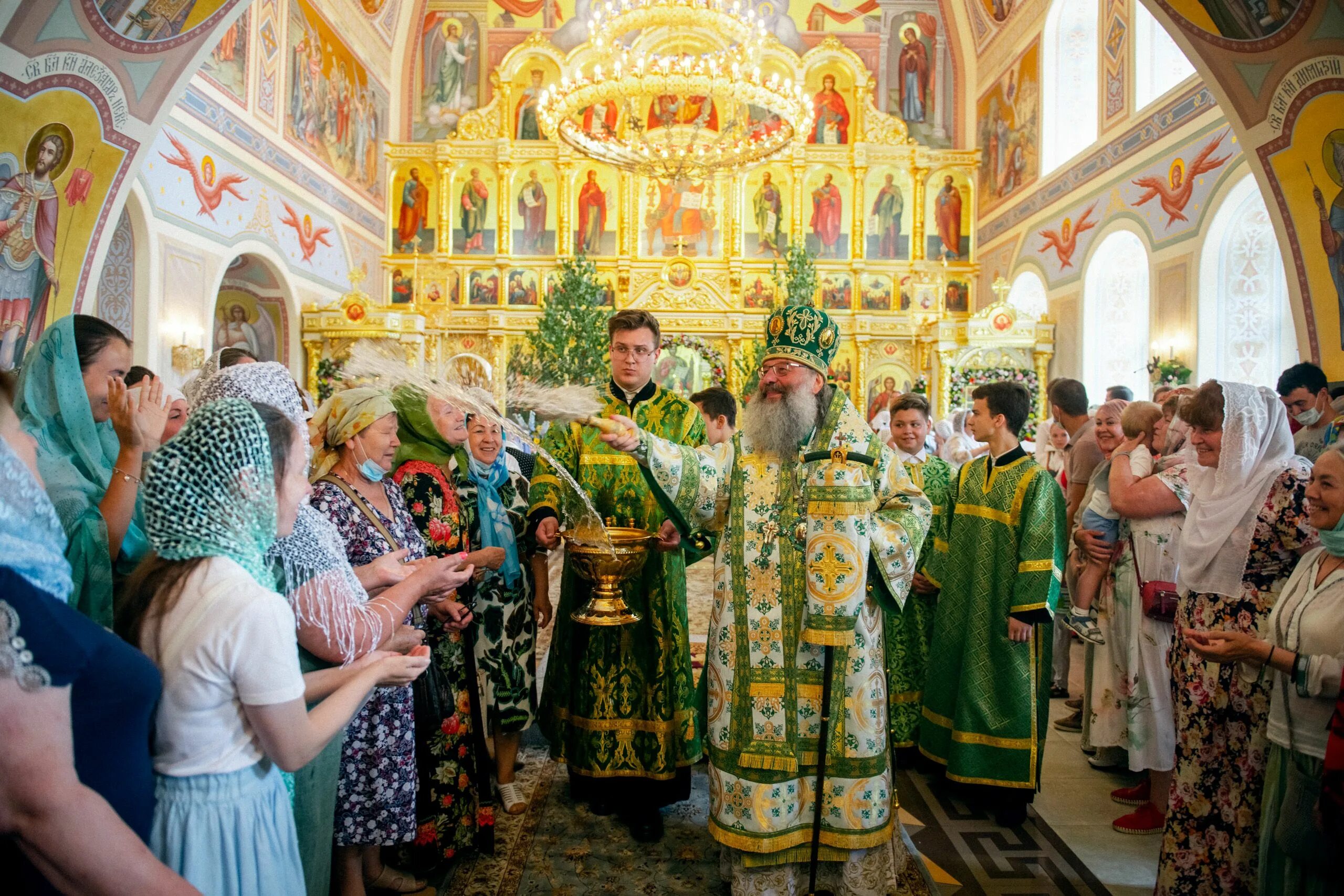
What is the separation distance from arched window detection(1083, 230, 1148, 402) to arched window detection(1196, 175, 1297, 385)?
6.86 feet

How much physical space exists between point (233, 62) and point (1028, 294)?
12.5m

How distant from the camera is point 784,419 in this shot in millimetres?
2680

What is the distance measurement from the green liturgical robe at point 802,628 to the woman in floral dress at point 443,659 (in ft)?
2.49

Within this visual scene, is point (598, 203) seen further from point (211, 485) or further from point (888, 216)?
point (211, 485)

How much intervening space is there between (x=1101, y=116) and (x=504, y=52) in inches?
443

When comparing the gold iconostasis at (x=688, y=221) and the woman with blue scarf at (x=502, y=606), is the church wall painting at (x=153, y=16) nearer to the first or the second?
the woman with blue scarf at (x=502, y=606)

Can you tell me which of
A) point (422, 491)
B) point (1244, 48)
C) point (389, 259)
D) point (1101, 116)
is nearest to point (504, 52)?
point (389, 259)

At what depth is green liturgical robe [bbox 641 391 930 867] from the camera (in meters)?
2.53

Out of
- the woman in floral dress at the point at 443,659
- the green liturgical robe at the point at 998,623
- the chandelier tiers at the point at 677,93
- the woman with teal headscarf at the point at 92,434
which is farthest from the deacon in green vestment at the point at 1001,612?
the chandelier tiers at the point at 677,93

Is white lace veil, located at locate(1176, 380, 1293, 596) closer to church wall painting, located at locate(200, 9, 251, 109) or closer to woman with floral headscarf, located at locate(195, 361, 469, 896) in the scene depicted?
woman with floral headscarf, located at locate(195, 361, 469, 896)

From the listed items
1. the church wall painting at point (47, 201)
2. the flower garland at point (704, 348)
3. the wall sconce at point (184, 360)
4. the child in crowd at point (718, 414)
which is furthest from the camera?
the flower garland at point (704, 348)

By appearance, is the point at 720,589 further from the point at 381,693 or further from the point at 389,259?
the point at 389,259

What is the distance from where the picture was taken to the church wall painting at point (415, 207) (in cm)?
1666

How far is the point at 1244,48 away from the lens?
5.04 m
